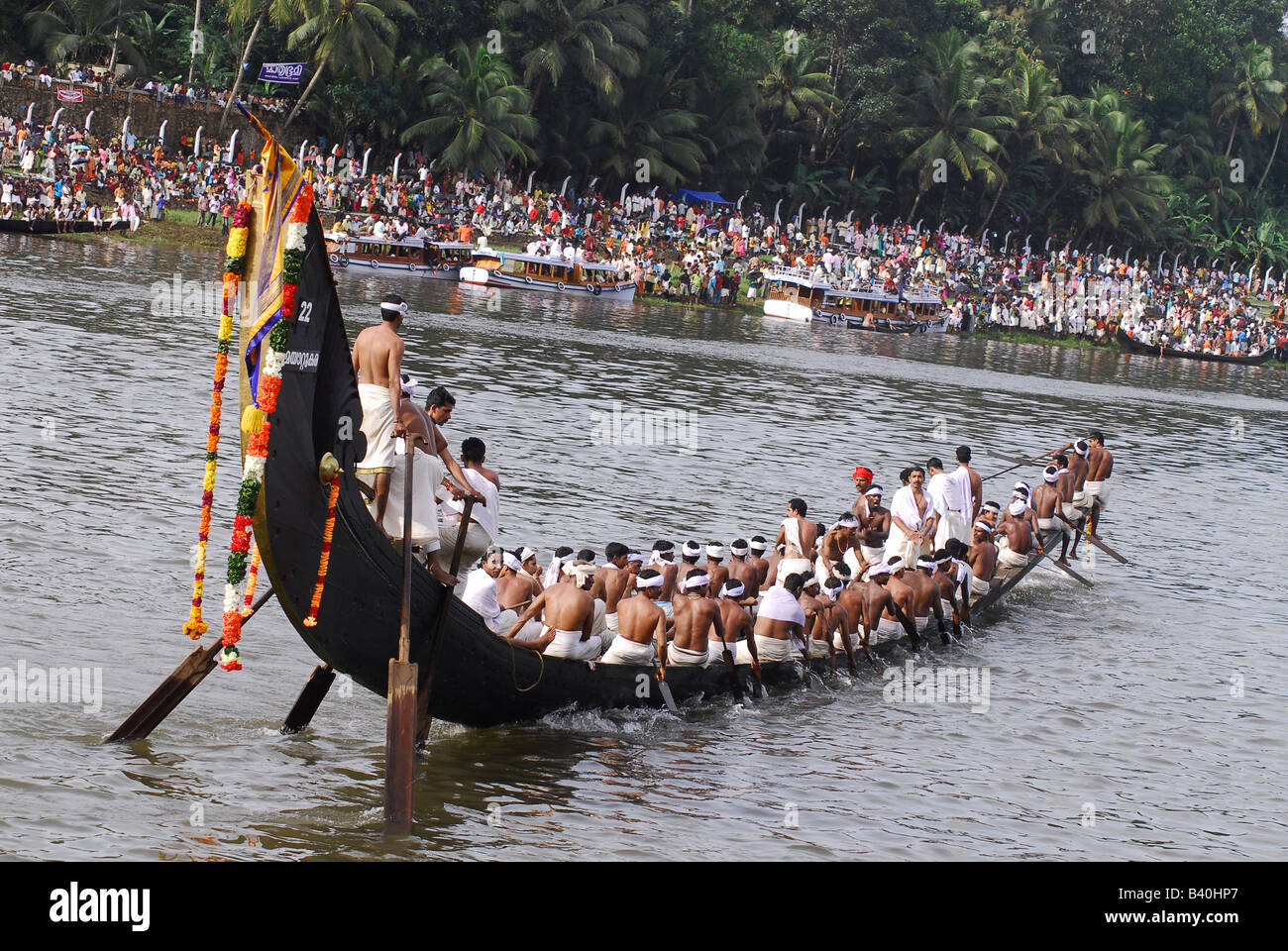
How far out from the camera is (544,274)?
176 ft

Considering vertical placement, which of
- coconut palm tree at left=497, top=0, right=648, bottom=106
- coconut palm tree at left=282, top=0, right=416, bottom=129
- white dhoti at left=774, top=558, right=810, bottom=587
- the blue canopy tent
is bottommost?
white dhoti at left=774, top=558, right=810, bottom=587

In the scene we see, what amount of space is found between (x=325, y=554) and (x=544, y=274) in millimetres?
43836

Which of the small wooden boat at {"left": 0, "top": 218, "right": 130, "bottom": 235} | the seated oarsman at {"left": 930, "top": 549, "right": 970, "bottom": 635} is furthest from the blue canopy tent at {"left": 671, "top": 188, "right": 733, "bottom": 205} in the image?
the seated oarsman at {"left": 930, "top": 549, "right": 970, "bottom": 635}

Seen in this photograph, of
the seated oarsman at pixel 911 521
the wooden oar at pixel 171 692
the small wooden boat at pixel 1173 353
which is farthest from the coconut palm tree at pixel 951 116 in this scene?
the wooden oar at pixel 171 692

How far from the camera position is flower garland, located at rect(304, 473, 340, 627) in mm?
10516

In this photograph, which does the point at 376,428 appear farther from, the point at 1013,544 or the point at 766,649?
the point at 1013,544

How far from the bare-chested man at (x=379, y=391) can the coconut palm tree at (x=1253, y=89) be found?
78805 mm

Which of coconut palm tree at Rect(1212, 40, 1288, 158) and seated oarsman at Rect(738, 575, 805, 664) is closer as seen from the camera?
seated oarsman at Rect(738, 575, 805, 664)

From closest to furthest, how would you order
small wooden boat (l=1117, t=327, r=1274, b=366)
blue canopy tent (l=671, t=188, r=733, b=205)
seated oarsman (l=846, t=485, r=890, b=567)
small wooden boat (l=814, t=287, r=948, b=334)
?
1. seated oarsman (l=846, t=485, r=890, b=567)
2. small wooden boat (l=814, t=287, r=948, b=334)
3. blue canopy tent (l=671, t=188, r=733, b=205)
4. small wooden boat (l=1117, t=327, r=1274, b=366)

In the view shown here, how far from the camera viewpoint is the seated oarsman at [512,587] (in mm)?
14414

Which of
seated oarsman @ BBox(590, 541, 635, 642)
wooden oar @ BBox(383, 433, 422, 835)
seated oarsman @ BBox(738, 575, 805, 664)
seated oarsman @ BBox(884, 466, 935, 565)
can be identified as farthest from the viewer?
seated oarsman @ BBox(884, 466, 935, 565)

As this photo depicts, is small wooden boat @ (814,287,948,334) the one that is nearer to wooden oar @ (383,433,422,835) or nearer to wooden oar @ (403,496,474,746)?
wooden oar @ (403,496,474,746)

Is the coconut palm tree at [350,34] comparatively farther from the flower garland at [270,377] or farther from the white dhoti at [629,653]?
the flower garland at [270,377]

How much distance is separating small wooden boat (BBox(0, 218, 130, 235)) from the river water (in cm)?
692
